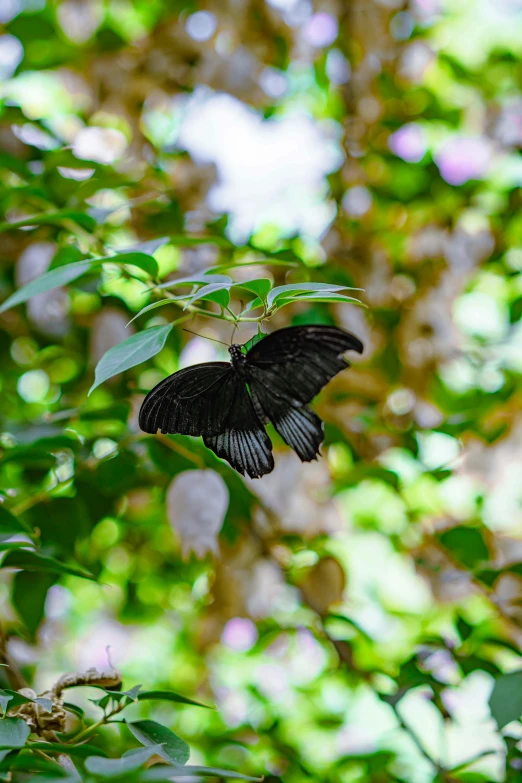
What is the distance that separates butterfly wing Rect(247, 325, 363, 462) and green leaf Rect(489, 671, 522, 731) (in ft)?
1.10

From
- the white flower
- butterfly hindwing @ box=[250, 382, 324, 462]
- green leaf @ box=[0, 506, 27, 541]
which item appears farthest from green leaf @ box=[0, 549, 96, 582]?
butterfly hindwing @ box=[250, 382, 324, 462]

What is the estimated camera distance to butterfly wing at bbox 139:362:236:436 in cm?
47

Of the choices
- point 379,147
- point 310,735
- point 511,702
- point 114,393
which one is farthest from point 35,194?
point 310,735

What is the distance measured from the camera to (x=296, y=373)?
0.46m

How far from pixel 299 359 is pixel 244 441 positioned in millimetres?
76

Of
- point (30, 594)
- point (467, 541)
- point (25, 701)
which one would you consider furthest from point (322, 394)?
point (25, 701)

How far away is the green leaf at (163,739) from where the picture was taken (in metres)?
0.47

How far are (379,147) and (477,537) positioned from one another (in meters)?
0.76

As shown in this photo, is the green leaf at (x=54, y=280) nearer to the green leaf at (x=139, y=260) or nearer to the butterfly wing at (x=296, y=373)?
the green leaf at (x=139, y=260)

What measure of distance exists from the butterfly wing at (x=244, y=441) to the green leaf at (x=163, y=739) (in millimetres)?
186

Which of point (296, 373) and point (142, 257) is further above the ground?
point (142, 257)

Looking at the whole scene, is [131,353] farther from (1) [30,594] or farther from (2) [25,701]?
(1) [30,594]

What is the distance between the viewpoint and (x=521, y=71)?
148cm

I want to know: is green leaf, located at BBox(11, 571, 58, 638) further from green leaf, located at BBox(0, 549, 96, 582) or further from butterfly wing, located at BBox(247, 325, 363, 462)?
butterfly wing, located at BBox(247, 325, 363, 462)
